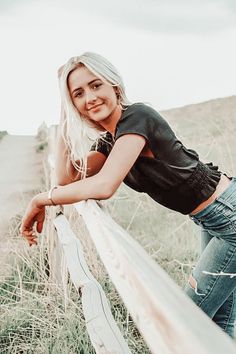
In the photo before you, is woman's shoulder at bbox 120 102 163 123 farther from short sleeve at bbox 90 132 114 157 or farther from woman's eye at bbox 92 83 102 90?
short sleeve at bbox 90 132 114 157

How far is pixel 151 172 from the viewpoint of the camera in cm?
197

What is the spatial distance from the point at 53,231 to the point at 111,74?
167cm

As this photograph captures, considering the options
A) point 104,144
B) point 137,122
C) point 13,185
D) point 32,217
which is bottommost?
point 13,185

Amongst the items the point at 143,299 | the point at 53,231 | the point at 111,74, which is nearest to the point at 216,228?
the point at 111,74

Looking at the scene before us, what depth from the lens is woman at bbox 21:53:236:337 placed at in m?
1.92

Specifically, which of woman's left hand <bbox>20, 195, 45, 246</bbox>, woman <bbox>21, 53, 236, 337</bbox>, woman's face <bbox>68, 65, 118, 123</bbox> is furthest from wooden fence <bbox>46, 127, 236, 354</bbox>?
woman's left hand <bbox>20, 195, 45, 246</bbox>

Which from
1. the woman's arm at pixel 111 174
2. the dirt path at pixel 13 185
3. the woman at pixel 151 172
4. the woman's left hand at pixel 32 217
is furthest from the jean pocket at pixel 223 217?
the dirt path at pixel 13 185

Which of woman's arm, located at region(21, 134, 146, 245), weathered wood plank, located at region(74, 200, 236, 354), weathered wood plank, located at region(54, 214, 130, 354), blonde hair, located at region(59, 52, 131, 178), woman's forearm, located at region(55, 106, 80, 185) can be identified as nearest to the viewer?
weathered wood plank, located at region(74, 200, 236, 354)

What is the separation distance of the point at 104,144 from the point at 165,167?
1.77 ft

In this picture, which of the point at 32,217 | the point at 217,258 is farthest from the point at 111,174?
the point at 32,217

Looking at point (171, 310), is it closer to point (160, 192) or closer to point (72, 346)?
point (160, 192)

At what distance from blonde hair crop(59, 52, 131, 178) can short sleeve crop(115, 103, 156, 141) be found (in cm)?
22

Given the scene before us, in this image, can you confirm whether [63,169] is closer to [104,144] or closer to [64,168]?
[64,168]

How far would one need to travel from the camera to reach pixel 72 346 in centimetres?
287
